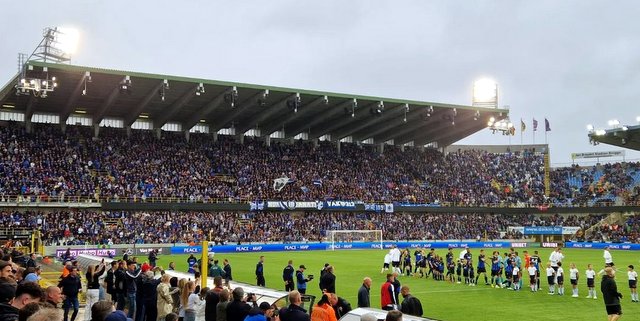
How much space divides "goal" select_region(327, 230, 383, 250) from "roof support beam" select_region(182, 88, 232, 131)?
56.3 ft

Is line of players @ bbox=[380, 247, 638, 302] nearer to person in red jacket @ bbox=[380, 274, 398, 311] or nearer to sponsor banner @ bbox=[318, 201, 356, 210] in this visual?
person in red jacket @ bbox=[380, 274, 398, 311]

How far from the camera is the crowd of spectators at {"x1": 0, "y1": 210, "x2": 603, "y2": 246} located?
153 ft

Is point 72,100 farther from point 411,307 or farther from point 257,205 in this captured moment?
point 411,307

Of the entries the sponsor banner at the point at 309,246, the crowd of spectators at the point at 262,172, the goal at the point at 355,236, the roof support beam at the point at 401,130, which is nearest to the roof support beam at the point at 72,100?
the crowd of spectators at the point at 262,172

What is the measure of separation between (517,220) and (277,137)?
32299 millimetres

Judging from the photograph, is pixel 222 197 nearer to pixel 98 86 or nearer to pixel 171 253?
pixel 171 253

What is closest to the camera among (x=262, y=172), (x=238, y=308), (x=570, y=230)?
(x=238, y=308)

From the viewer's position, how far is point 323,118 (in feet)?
204

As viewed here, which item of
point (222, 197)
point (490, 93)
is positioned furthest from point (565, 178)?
point (222, 197)

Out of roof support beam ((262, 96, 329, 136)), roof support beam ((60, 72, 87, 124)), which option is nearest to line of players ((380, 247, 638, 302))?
roof support beam ((262, 96, 329, 136))

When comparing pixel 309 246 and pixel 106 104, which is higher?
pixel 106 104

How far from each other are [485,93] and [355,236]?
1001 inches

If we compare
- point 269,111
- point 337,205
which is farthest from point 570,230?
point 269,111

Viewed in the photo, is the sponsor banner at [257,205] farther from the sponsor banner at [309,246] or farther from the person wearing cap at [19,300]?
the person wearing cap at [19,300]
